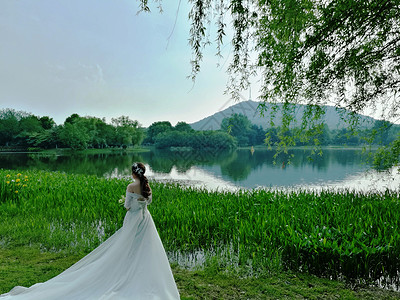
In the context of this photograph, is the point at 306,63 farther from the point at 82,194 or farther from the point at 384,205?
the point at 82,194

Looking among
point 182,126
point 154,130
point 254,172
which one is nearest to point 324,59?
point 254,172

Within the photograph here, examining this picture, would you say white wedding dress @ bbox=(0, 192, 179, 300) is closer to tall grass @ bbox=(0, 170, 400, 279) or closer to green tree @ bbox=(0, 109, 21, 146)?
tall grass @ bbox=(0, 170, 400, 279)

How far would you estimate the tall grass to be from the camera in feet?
15.4

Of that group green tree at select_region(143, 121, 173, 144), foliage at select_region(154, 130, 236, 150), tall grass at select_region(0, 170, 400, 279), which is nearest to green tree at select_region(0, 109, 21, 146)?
foliage at select_region(154, 130, 236, 150)

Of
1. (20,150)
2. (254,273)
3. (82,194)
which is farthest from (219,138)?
(254,273)

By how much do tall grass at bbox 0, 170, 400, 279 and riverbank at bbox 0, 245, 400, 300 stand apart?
447mm

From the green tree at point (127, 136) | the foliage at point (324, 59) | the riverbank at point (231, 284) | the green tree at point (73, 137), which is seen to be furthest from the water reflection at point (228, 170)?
the green tree at point (127, 136)

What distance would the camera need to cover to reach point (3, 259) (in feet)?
16.3

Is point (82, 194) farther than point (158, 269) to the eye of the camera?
Yes

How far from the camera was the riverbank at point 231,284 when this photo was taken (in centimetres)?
383

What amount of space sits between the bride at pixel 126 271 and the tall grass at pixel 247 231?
6.75 feet

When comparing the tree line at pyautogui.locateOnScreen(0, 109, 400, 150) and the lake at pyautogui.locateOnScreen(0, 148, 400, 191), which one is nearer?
the lake at pyautogui.locateOnScreen(0, 148, 400, 191)

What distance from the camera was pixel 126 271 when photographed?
355cm

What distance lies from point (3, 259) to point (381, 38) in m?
10.5
